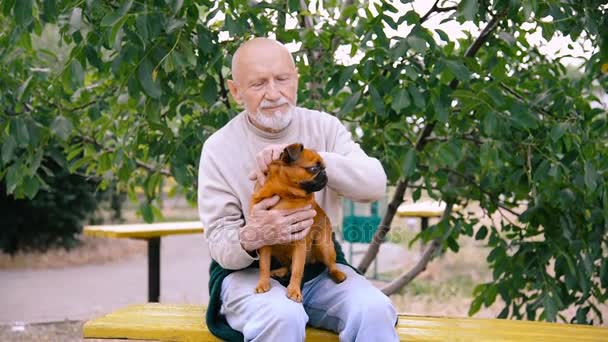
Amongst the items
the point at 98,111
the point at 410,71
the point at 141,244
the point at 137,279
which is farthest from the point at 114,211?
the point at 410,71

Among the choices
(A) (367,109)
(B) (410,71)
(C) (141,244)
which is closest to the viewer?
(B) (410,71)

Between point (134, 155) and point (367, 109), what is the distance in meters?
1.12

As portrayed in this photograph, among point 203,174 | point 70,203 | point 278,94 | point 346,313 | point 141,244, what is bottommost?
point 141,244

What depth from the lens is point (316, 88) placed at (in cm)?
359

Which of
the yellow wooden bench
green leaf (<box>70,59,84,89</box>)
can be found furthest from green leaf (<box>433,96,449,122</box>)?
green leaf (<box>70,59,84,89</box>)

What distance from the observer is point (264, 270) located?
222 centimetres

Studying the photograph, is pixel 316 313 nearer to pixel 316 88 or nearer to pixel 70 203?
pixel 316 88

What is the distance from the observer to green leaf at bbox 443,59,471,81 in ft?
9.27

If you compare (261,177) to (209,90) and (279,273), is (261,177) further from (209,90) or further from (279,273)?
(209,90)

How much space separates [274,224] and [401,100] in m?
0.94

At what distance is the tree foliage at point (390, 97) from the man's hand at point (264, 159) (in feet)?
2.15

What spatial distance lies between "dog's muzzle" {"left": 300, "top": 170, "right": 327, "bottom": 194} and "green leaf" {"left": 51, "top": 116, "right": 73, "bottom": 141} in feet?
5.09

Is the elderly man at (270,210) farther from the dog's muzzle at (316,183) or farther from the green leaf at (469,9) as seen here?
the green leaf at (469,9)

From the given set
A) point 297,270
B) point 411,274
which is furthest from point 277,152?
point 411,274
